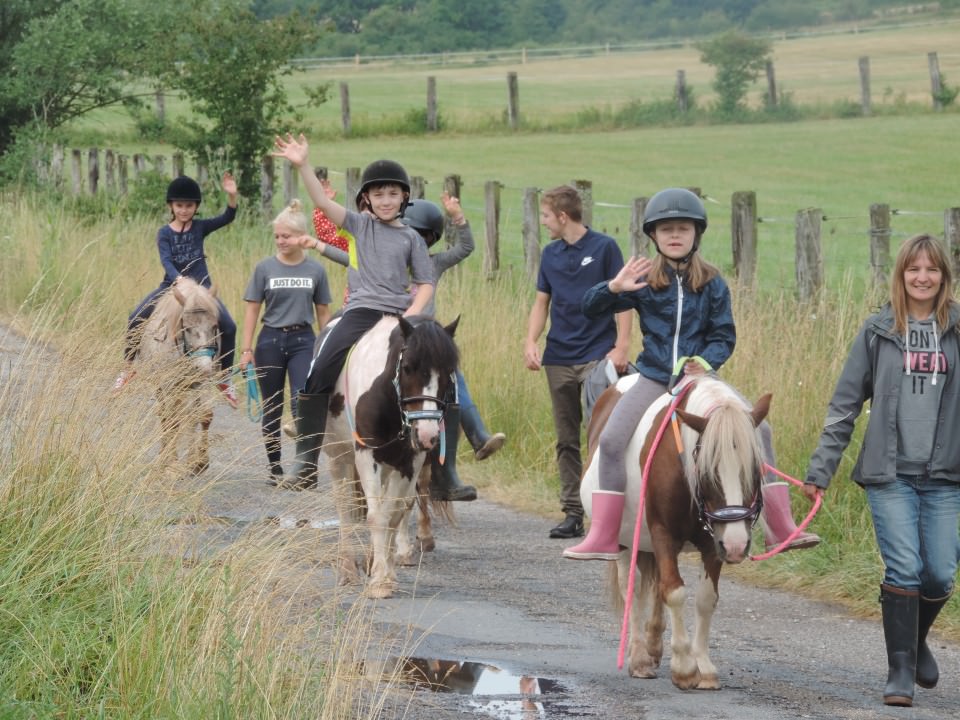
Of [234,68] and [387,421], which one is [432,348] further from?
[234,68]

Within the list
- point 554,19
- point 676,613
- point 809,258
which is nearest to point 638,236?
point 809,258

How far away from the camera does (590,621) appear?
8.10m

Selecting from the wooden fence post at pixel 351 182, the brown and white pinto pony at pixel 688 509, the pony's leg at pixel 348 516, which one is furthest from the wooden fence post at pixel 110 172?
the brown and white pinto pony at pixel 688 509

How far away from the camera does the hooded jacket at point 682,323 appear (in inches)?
280

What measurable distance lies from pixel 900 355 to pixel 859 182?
33.6 meters

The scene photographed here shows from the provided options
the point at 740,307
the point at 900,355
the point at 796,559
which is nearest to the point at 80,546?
the point at 900,355

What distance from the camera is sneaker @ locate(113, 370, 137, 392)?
771 cm

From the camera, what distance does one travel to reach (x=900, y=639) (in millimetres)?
6668

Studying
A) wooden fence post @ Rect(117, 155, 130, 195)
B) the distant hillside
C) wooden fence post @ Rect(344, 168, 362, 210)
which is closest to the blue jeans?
wooden fence post @ Rect(344, 168, 362, 210)

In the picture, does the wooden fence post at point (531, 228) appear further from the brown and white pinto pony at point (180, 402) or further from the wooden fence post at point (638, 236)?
the brown and white pinto pony at point (180, 402)

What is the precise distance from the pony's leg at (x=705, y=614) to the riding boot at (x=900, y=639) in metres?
0.73

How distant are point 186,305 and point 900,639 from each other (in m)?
6.08

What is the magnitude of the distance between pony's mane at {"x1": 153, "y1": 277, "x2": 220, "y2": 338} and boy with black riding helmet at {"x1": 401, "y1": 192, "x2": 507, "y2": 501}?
179 centimetres

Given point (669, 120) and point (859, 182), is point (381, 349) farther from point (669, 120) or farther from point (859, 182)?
point (669, 120)
